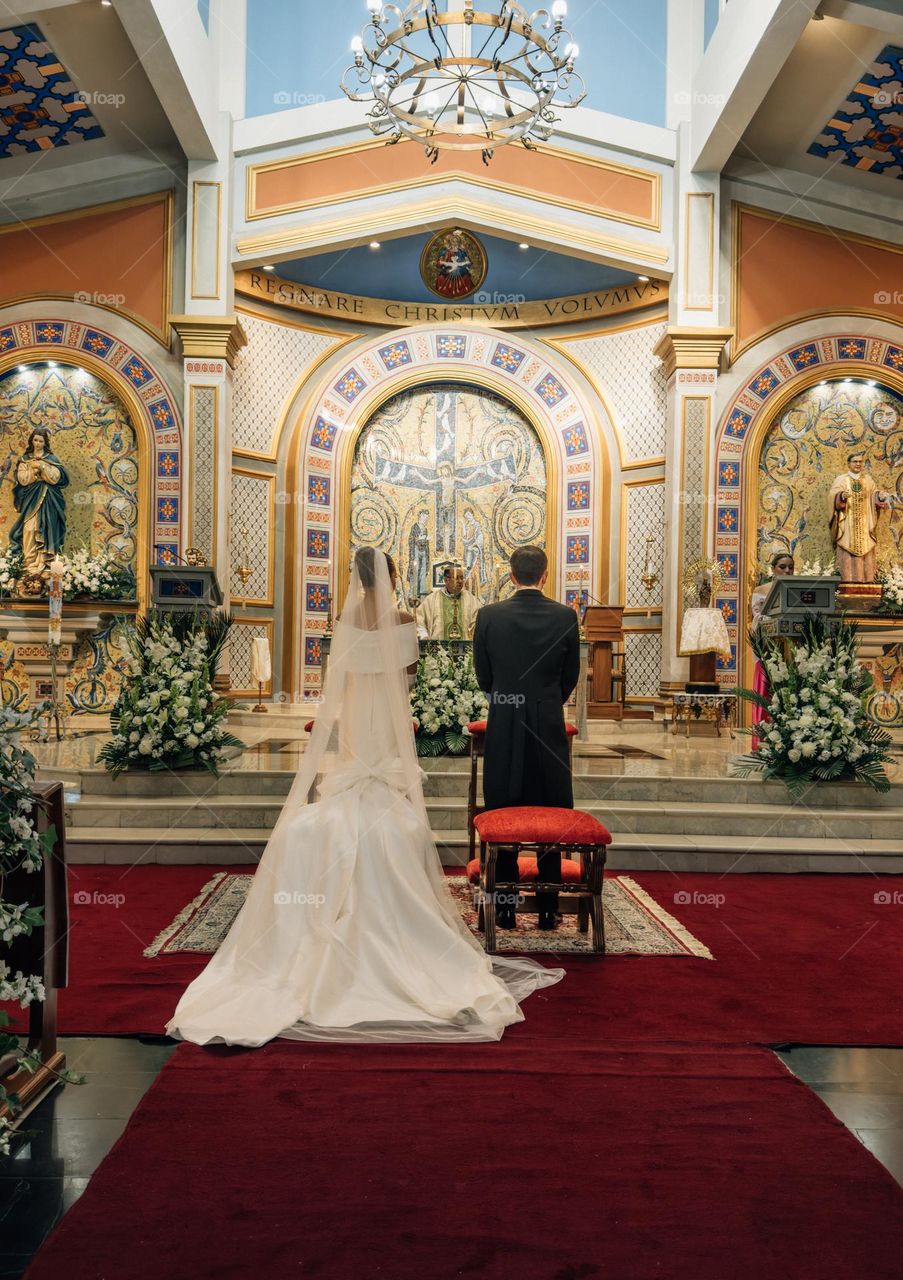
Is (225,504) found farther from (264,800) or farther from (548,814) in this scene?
(548,814)

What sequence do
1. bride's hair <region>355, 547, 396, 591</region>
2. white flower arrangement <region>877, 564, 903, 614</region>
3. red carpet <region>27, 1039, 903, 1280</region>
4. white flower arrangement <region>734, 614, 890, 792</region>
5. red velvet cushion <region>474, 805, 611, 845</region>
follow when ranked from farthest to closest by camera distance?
1. white flower arrangement <region>877, 564, 903, 614</region>
2. white flower arrangement <region>734, 614, 890, 792</region>
3. red velvet cushion <region>474, 805, 611, 845</region>
4. bride's hair <region>355, 547, 396, 591</region>
5. red carpet <region>27, 1039, 903, 1280</region>

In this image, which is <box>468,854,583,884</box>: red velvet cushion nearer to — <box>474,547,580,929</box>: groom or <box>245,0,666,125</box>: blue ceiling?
<box>474,547,580,929</box>: groom

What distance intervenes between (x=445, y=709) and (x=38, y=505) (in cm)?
655

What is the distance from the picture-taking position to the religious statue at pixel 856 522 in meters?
11.5

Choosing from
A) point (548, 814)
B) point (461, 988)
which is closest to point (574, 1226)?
point (461, 988)

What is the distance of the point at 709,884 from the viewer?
5840 millimetres

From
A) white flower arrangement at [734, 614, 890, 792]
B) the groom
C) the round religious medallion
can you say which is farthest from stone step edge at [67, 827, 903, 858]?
the round religious medallion

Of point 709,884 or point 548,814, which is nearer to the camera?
point 548,814

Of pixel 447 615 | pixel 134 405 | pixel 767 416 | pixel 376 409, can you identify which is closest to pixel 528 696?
pixel 447 615

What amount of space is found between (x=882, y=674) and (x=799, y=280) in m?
4.71

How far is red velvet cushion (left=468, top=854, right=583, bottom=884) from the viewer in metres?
4.62

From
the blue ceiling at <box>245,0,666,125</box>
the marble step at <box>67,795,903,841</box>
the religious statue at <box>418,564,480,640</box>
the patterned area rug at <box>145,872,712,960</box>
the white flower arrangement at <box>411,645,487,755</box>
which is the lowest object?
the patterned area rug at <box>145,872,712,960</box>

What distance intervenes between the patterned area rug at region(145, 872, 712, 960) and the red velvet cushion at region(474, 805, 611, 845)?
0.56 m

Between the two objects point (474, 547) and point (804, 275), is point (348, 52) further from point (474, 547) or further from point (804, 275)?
point (474, 547)
